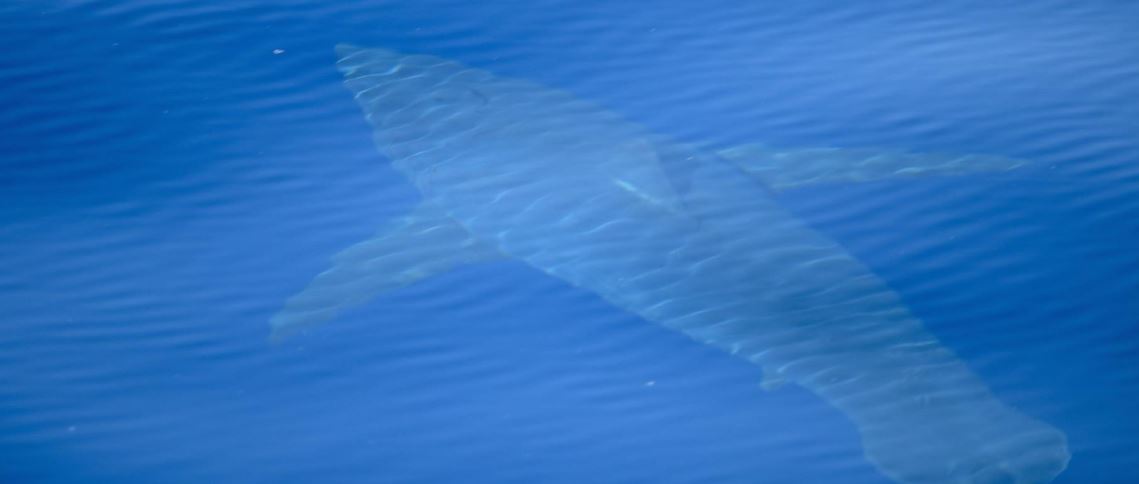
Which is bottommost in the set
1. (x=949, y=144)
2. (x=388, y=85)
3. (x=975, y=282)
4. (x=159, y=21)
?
(x=975, y=282)

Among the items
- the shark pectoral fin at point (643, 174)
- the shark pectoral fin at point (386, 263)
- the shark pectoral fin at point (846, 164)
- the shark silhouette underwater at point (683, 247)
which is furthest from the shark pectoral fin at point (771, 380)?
the shark pectoral fin at point (386, 263)

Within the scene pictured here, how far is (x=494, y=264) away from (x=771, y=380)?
1.21 metres

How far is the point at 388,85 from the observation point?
198 inches

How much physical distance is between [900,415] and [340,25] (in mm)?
3625

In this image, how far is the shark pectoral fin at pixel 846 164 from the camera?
4488 millimetres

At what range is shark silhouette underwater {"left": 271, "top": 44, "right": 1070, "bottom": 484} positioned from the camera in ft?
Result: 11.4

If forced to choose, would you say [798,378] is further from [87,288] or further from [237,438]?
[87,288]

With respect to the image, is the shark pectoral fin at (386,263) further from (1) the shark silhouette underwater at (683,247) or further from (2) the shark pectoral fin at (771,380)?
(2) the shark pectoral fin at (771,380)

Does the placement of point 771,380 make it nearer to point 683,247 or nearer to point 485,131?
point 683,247

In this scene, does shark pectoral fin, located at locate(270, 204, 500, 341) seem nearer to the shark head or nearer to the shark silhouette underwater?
the shark silhouette underwater

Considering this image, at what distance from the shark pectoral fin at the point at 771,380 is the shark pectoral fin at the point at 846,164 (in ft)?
3.48

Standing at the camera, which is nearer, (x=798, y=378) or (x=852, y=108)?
(x=798, y=378)

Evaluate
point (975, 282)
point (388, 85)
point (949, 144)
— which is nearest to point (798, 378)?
point (975, 282)

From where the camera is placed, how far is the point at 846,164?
4539mm
